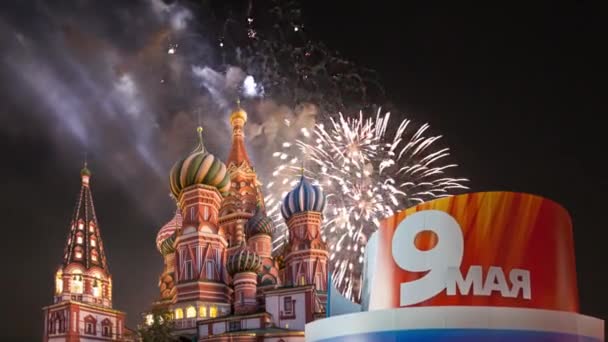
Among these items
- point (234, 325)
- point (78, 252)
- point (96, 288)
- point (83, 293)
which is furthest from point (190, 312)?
point (78, 252)

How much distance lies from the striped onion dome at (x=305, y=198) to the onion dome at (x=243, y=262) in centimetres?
472

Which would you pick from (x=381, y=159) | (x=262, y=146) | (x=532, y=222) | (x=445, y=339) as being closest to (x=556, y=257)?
(x=532, y=222)

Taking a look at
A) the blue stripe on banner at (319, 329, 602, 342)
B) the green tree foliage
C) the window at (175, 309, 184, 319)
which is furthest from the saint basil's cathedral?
the blue stripe on banner at (319, 329, 602, 342)

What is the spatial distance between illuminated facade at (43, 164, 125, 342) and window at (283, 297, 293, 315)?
11.6 metres

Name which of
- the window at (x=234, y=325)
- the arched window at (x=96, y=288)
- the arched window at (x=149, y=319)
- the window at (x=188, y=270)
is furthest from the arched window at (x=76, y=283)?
the window at (x=234, y=325)

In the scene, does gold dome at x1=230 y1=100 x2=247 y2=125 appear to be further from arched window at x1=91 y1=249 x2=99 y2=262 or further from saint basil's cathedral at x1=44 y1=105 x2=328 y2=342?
arched window at x1=91 y1=249 x2=99 y2=262

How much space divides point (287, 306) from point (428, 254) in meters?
23.4

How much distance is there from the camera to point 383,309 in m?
18.8

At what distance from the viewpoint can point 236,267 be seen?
142 ft

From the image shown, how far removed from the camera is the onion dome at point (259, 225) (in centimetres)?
5019

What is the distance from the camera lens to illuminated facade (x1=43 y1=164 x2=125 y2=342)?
41875 millimetres

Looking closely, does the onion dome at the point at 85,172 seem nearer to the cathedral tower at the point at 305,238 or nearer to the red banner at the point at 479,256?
the cathedral tower at the point at 305,238

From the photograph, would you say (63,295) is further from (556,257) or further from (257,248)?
(556,257)

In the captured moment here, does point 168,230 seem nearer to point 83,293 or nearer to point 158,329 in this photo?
point 83,293
